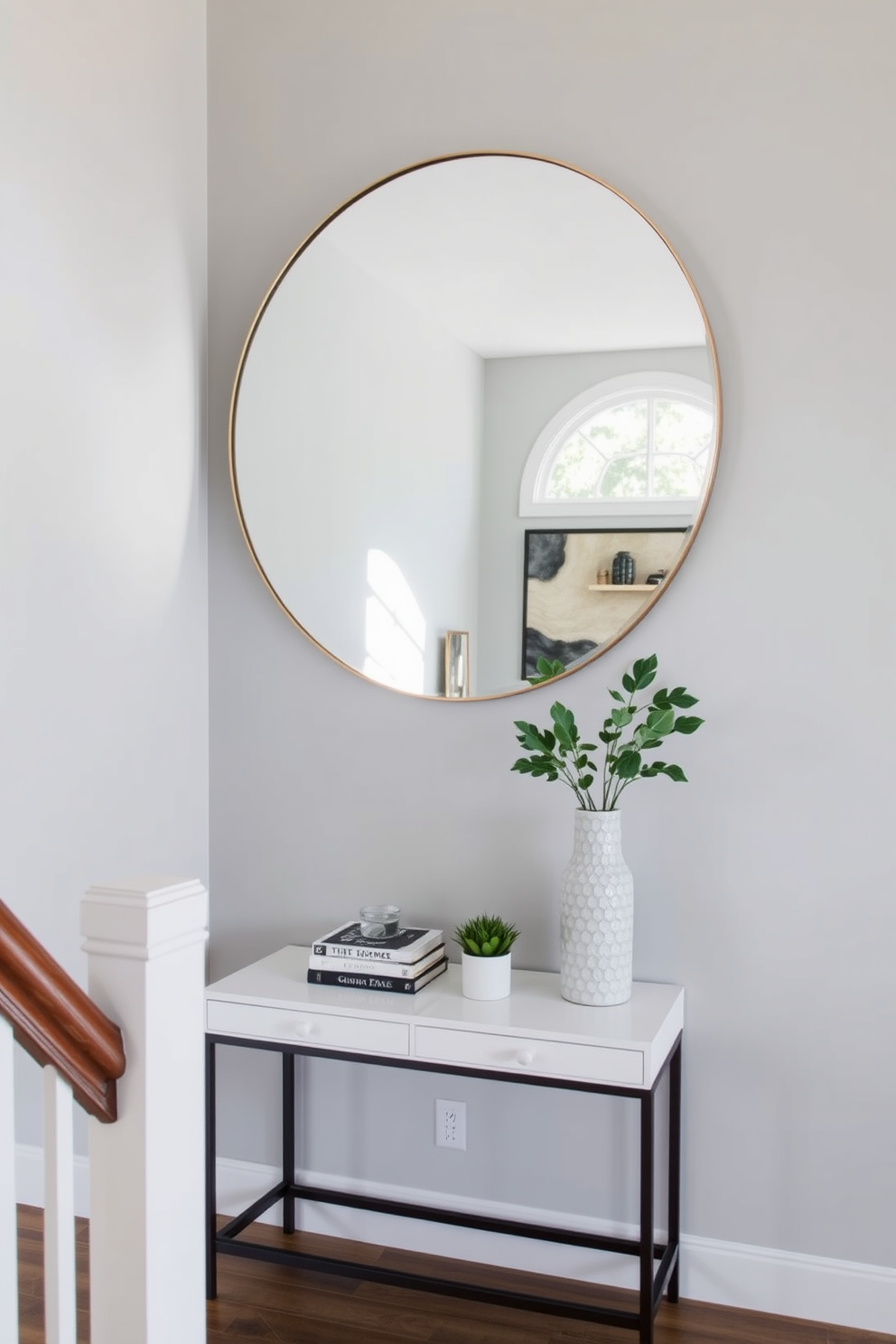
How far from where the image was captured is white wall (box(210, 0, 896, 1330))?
82.7 inches

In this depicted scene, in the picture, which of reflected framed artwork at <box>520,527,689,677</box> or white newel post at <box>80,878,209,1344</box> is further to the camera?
reflected framed artwork at <box>520,527,689,677</box>

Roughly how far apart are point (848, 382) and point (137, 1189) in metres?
1.80

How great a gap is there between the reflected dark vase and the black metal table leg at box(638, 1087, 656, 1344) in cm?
95

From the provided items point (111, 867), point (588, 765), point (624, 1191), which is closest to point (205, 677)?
point (111, 867)

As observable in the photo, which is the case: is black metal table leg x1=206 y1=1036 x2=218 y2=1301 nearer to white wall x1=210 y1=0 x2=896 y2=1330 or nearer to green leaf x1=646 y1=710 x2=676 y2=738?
white wall x1=210 y1=0 x2=896 y2=1330

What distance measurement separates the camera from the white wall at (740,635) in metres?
2.10

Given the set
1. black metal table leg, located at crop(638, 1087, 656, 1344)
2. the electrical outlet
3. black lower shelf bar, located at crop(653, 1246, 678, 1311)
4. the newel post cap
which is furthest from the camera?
the electrical outlet

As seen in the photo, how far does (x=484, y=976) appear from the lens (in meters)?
2.10

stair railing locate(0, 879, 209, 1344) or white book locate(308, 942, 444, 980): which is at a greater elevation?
stair railing locate(0, 879, 209, 1344)

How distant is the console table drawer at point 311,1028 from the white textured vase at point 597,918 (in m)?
0.33

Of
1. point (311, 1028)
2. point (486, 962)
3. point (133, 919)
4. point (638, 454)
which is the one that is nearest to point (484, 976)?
point (486, 962)

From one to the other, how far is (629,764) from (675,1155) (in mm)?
786

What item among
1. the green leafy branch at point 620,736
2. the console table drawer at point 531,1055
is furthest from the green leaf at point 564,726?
the console table drawer at point 531,1055

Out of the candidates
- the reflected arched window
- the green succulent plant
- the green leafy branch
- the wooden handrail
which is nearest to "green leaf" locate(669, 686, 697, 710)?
the green leafy branch
